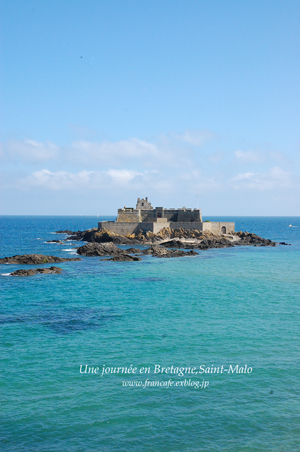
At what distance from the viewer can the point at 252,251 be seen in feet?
180

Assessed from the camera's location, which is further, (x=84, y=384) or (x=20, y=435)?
(x=84, y=384)

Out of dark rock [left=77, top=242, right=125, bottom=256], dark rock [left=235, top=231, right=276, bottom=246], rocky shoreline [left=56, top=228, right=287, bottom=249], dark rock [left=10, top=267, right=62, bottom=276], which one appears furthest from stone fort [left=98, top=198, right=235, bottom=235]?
dark rock [left=10, top=267, right=62, bottom=276]

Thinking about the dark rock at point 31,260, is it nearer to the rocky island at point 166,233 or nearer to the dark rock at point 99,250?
the dark rock at point 99,250

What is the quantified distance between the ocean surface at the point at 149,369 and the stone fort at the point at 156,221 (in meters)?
36.9

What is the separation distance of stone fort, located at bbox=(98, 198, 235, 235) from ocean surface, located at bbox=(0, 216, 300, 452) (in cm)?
3688

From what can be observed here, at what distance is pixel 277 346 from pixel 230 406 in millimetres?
5600

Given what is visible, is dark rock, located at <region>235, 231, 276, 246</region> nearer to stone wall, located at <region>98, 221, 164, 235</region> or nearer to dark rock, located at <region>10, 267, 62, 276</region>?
stone wall, located at <region>98, 221, 164, 235</region>

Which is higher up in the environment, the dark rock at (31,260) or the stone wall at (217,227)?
the stone wall at (217,227)

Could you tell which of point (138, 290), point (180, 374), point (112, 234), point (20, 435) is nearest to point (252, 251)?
point (112, 234)

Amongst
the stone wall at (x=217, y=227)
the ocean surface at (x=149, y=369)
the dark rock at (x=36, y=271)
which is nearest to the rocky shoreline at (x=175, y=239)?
the stone wall at (x=217, y=227)

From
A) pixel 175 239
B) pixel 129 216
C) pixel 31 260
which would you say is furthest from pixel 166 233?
pixel 31 260

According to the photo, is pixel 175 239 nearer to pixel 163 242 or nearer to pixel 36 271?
pixel 163 242

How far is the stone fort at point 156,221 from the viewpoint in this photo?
216 feet

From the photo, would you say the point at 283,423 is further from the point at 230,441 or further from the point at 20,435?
the point at 20,435
